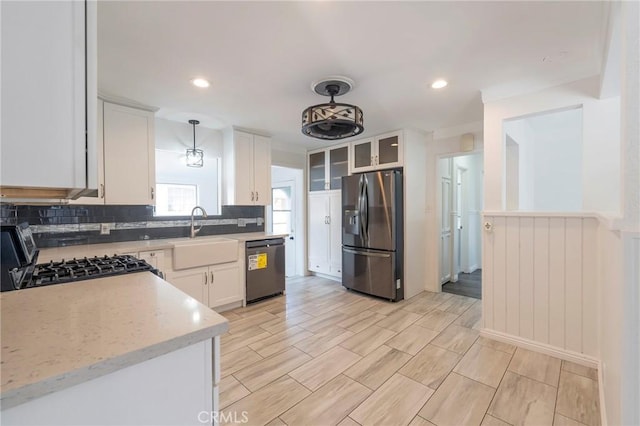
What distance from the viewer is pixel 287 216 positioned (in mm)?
A: 5320

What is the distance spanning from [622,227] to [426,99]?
2.18 m

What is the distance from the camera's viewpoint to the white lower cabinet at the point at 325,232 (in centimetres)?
458

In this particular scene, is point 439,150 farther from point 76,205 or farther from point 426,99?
point 76,205

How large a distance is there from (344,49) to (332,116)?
1.48ft

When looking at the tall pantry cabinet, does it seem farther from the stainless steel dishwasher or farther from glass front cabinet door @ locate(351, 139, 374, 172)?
the stainless steel dishwasher

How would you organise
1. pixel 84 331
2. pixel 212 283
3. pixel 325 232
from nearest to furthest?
pixel 84 331
pixel 212 283
pixel 325 232

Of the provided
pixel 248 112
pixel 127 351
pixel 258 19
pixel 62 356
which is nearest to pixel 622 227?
pixel 127 351

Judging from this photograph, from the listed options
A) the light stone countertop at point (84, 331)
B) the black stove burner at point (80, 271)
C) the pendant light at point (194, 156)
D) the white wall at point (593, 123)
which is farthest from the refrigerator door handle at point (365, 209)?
the light stone countertop at point (84, 331)

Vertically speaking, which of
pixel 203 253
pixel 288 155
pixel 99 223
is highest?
pixel 288 155

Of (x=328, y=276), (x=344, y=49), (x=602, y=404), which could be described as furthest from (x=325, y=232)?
(x=602, y=404)

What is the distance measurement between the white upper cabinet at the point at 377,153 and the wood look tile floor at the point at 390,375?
6.85 ft

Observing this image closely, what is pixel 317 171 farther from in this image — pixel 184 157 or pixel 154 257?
pixel 154 257

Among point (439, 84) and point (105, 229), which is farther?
point (105, 229)

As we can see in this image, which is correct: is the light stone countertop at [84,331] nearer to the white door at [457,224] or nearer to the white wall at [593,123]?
the white wall at [593,123]
